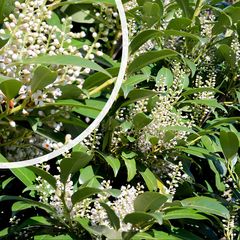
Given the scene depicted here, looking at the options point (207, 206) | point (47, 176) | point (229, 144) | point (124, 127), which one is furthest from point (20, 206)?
point (229, 144)

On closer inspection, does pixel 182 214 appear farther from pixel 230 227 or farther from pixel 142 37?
pixel 142 37

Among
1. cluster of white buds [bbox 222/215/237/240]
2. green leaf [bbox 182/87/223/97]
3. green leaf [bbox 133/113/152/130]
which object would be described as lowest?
cluster of white buds [bbox 222/215/237/240]

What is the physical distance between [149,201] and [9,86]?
1.21 ft

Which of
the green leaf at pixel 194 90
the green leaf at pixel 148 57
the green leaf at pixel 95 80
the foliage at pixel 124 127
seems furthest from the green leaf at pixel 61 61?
the green leaf at pixel 194 90

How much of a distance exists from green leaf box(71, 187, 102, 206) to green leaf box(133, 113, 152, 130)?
0.25 m

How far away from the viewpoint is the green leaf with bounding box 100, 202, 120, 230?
4.17ft

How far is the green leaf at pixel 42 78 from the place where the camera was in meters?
1.22

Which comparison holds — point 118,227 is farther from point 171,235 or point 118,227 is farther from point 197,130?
point 197,130

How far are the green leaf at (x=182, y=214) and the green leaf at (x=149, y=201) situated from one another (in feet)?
0.25

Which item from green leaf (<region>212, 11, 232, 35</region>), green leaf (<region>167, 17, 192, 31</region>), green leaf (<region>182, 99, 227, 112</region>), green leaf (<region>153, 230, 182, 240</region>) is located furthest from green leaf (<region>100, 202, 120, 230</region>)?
green leaf (<region>212, 11, 232, 35</region>)

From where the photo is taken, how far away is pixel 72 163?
1.29m

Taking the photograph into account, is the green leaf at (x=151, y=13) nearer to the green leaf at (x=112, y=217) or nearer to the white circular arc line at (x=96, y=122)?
the white circular arc line at (x=96, y=122)

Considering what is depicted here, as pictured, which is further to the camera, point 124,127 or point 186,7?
point 186,7

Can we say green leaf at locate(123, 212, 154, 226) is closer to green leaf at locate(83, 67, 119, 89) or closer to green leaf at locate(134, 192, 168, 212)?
green leaf at locate(134, 192, 168, 212)
